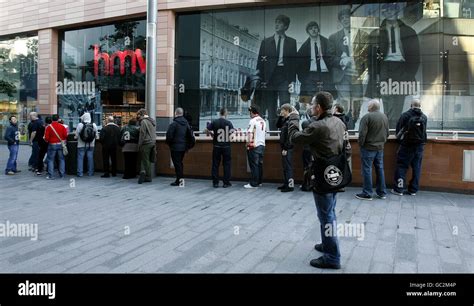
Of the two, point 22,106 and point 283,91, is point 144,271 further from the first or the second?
point 22,106

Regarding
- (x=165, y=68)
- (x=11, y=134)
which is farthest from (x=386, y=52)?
(x=11, y=134)

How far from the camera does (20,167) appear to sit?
13922 millimetres

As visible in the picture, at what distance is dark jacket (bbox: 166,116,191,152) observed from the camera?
9.89 meters

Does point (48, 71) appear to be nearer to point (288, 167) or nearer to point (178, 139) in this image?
point (178, 139)

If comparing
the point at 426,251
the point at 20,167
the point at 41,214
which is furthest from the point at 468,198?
the point at 20,167

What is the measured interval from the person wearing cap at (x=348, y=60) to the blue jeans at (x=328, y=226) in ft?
52.6

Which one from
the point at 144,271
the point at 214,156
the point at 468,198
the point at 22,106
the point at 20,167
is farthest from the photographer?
the point at 22,106

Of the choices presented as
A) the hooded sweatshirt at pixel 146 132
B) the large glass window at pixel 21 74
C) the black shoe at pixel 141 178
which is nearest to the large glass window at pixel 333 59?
the hooded sweatshirt at pixel 146 132

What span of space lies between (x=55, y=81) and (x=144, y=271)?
22.9 meters

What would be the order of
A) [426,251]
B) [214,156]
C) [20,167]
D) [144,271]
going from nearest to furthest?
[144,271]
[426,251]
[214,156]
[20,167]

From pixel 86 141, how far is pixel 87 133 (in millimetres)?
286

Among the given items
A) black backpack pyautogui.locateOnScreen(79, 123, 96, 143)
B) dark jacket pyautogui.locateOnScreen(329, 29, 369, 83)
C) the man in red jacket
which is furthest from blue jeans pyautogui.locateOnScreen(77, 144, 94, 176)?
dark jacket pyautogui.locateOnScreen(329, 29, 369, 83)

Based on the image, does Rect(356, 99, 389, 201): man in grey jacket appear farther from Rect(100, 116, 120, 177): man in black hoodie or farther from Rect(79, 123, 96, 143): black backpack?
Rect(79, 123, 96, 143): black backpack
